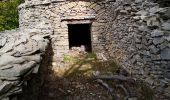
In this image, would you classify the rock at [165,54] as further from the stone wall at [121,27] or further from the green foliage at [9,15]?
the green foliage at [9,15]

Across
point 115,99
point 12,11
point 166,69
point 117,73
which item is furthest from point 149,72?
point 12,11

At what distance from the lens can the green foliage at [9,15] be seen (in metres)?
16.3

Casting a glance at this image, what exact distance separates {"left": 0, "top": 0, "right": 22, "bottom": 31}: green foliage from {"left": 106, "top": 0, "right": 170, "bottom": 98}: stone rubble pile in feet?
33.1

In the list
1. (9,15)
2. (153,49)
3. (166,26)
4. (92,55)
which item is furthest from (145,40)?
(9,15)

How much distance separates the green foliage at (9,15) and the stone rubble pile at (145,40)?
10.1 metres

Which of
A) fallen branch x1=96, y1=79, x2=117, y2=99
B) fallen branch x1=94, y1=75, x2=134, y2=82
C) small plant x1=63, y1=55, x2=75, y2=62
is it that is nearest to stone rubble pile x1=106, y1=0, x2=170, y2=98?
fallen branch x1=94, y1=75, x2=134, y2=82

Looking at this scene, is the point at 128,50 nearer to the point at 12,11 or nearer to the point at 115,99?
the point at 115,99

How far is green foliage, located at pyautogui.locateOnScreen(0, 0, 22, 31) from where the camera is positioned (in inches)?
643

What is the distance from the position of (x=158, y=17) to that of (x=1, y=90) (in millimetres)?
3883

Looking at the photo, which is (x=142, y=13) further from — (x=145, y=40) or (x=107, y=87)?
(x=107, y=87)

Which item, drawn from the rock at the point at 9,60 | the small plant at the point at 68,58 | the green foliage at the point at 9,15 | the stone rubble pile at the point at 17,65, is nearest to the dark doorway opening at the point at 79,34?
the small plant at the point at 68,58

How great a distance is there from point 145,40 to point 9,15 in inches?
479

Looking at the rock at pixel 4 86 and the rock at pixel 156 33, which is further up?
the rock at pixel 156 33

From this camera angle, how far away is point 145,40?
621 cm
